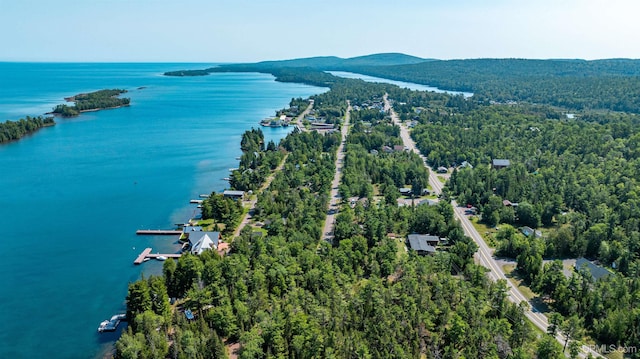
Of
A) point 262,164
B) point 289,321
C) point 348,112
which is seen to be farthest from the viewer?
point 348,112

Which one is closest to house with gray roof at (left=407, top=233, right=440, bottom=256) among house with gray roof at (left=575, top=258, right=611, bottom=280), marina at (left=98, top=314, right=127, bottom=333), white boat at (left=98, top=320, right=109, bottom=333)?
house with gray roof at (left=575, top=258, right=611, bottom=280)

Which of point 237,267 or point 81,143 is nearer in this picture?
point 237,267

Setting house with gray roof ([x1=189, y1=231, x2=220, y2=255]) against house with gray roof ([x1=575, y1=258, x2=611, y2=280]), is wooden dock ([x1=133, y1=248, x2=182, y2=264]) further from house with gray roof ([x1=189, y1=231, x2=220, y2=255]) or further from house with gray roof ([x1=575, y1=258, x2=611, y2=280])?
house with gray roof ([x1=575, y1=258, x2=611, y2=280])

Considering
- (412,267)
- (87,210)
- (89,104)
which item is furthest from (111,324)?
(89,104)

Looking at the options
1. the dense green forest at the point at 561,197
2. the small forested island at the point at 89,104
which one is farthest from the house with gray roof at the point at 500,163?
the small forested island at the point at 89,104

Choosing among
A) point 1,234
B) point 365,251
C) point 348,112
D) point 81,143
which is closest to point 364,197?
point 365,251

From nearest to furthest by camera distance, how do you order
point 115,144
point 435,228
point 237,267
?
point 237,267 → point 435,228 → point 115,144

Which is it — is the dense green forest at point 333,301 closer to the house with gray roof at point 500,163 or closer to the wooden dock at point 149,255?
the wooden dock at point 149,255

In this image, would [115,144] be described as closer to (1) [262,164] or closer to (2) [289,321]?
(1) [262,164]
